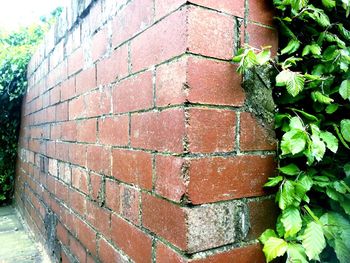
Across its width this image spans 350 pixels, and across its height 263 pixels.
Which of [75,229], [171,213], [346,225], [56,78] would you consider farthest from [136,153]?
[56,78]

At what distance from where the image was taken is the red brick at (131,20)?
101 centimetres

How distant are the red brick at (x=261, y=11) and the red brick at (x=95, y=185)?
86 centimetres

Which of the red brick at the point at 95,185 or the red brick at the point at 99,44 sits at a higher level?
the red brick at the point at 99,44

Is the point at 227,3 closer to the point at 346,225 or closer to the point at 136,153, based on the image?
the point at 136,153

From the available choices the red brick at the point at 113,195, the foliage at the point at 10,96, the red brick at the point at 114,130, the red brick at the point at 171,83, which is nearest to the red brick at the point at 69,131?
the red brick at the point at 114,130

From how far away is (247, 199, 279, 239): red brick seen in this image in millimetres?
927

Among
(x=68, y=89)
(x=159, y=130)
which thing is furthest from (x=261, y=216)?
(x=68, y=89)

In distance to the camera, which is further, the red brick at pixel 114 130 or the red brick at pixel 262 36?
the red brick at pixel 114 130

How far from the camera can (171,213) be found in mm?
862

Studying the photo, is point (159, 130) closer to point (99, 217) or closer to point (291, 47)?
point (291, 47)

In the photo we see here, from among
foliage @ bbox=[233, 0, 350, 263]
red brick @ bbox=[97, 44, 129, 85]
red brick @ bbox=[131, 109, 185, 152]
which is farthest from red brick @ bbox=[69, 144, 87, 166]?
foliage @ bbox=[233, 0, 350, 263]

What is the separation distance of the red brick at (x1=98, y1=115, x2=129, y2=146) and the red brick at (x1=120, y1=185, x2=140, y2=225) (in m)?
0.17

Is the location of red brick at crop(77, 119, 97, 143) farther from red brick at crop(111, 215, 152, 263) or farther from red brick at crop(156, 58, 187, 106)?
red brick at crop(156, 58, 187, 106)

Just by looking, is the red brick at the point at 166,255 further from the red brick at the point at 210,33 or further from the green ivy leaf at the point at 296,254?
the red brick at the point at 210,33
